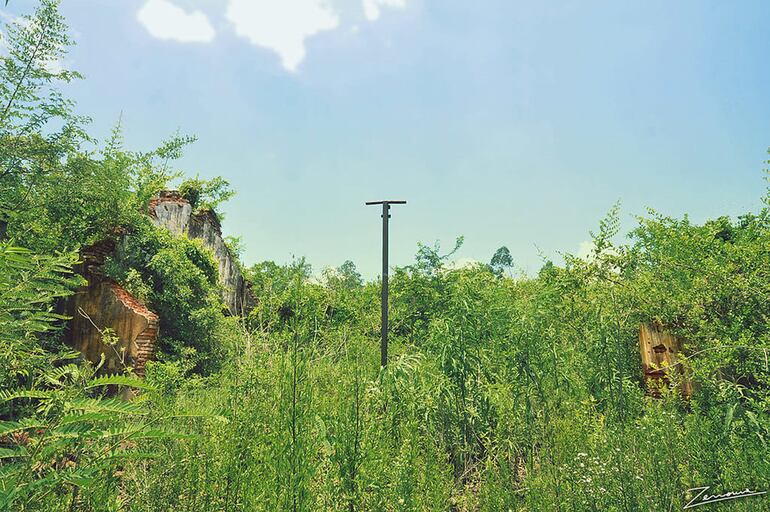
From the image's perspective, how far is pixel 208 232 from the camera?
43.7 feet

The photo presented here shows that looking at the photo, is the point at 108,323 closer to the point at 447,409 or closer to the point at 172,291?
the point at 172,291

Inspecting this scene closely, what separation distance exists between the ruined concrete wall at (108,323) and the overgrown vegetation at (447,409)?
0.42 m

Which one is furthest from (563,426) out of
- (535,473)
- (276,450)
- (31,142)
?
(31,142)

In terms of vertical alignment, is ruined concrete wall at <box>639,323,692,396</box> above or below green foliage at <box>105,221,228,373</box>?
below

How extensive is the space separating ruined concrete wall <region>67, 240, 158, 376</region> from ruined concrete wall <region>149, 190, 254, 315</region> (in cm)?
277

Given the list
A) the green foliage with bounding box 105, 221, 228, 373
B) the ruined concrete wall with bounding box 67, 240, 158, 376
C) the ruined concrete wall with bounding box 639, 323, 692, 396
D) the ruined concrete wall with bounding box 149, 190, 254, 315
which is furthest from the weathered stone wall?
the ruined concrete wall with bounding box 639, 323, 692, 396

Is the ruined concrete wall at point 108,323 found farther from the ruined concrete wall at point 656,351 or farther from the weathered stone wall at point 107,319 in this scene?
the ruined concrete wall at point 656,351

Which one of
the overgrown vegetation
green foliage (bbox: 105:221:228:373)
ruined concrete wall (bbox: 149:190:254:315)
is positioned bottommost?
the overgrown vegetation

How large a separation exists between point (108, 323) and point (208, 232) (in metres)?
5.32

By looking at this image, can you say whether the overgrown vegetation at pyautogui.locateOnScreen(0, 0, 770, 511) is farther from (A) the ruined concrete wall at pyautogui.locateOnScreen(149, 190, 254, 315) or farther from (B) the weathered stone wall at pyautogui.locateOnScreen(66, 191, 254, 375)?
(A) the ruined concrete wall at pyautogui.locateOnScreen(149, 190, 254, 315)

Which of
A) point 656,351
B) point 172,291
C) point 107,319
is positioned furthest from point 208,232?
point 656,351

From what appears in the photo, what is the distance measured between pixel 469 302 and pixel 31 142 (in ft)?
33.6

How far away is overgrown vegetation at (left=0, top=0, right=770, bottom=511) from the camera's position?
239 centimetres

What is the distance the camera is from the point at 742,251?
539cm
